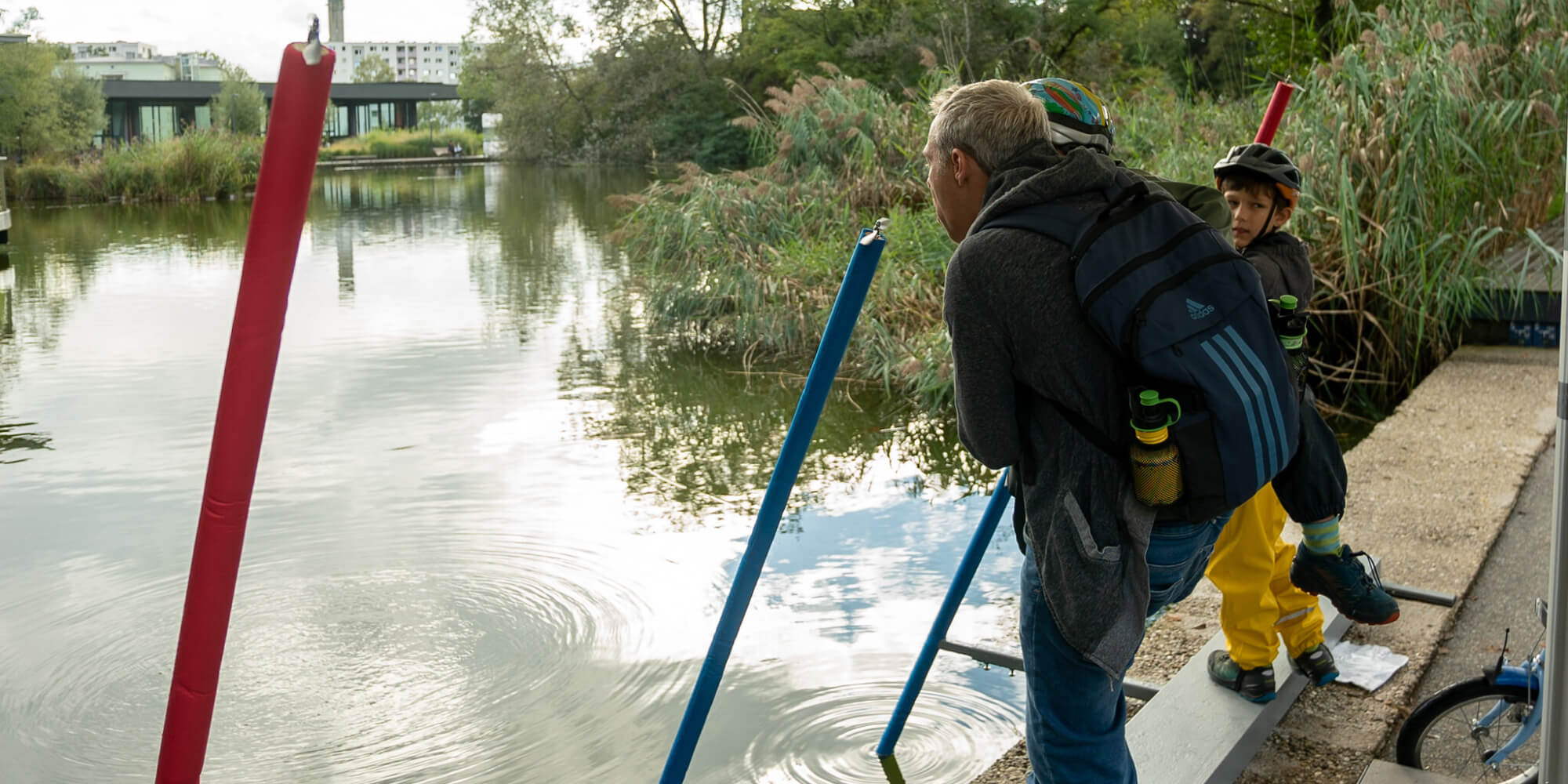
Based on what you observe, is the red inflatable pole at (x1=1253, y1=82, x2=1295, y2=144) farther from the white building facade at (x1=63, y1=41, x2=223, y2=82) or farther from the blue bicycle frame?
the white building facade at (x1=63, y1=41, x2=223, y2=82)

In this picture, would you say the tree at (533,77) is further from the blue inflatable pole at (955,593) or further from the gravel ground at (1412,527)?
the blue inflatable pole at (955,593)

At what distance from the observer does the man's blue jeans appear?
1.95m

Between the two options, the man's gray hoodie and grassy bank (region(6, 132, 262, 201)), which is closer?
the man's gray hoodie

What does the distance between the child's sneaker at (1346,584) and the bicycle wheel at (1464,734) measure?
7.7 inches

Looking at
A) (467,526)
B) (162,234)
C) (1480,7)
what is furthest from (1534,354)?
(162,234)

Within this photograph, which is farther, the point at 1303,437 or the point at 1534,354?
the point at 1534,354

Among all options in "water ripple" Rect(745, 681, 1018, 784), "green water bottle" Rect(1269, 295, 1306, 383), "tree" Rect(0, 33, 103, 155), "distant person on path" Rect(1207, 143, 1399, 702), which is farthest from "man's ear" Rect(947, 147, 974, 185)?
"tree" Rect(0, 33, 103, 155)

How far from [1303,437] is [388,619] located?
3.33 metres

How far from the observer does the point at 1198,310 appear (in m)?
1.82

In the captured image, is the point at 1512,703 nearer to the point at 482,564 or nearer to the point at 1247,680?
the point at 1247,680

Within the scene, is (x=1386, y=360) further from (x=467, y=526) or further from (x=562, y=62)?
(x=562, y=62)

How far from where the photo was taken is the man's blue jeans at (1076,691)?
195 cm

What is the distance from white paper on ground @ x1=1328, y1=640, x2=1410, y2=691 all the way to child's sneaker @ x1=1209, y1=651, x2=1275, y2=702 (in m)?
0.31

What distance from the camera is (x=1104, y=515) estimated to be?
1861 mm
